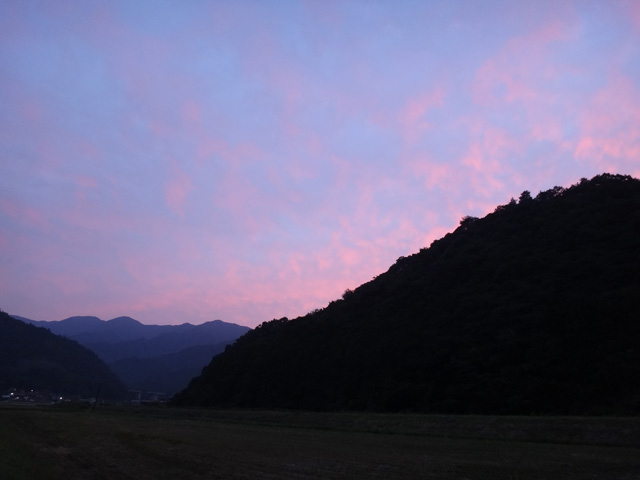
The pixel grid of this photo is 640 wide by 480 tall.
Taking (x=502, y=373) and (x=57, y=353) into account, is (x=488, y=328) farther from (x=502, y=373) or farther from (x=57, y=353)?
(x=57, y=353)

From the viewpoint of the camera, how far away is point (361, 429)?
34.4 metres

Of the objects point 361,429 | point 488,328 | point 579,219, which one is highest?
point 579,219

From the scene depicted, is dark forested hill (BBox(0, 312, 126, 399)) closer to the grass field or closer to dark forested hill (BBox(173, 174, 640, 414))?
dark forested hill (BBox(173, 174, 640, 414))

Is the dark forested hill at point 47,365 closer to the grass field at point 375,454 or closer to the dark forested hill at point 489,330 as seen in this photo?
the dark forested hill at point 489,330

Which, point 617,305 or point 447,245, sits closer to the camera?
point 617,305

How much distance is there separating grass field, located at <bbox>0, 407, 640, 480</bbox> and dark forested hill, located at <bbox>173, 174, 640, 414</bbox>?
11161mm

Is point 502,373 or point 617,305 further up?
point 617,305

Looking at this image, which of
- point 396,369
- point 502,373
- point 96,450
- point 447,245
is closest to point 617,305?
point 502,373

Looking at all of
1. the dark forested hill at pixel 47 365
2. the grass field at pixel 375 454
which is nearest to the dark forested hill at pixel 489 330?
the grass field at pixel 375 454

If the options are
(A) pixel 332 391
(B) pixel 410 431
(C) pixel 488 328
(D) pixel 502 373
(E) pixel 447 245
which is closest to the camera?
(B) pixel 410 431

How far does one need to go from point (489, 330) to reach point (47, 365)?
5738 inches

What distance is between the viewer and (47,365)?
159125 millimetres

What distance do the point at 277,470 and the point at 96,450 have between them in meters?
8.07

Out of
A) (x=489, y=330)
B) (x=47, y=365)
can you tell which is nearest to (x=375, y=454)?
(x=489, y=330)
